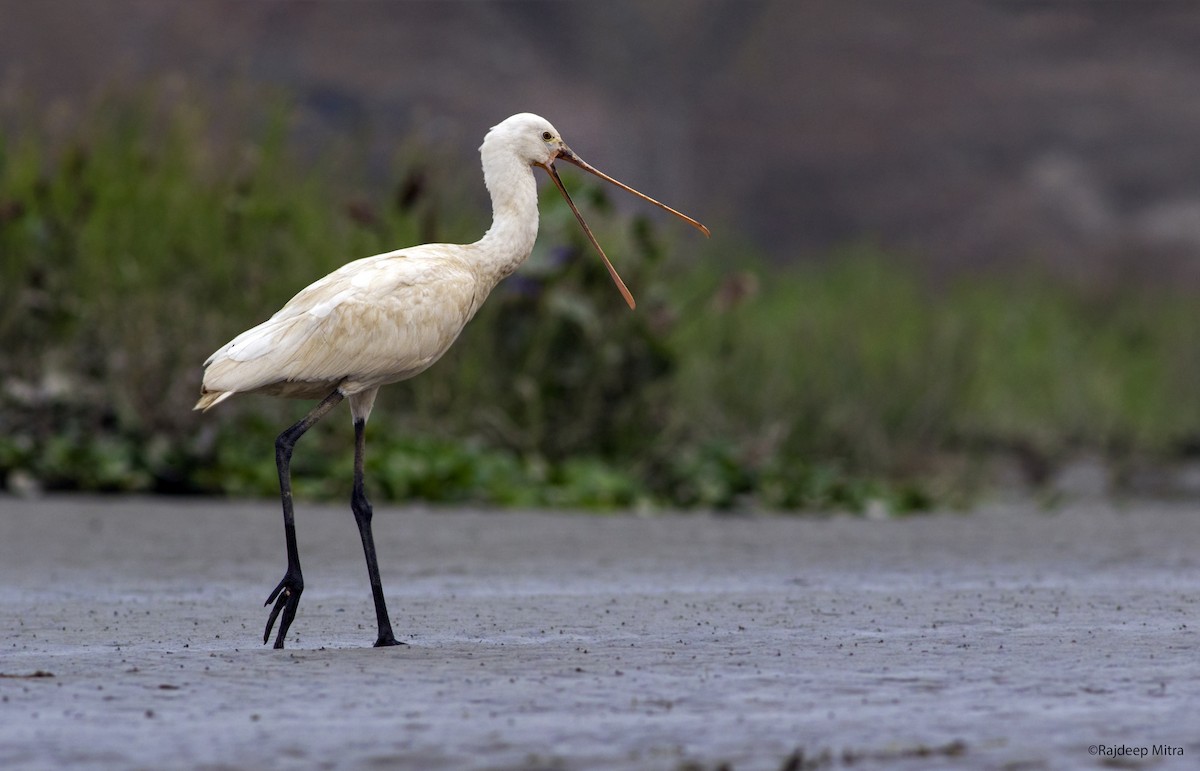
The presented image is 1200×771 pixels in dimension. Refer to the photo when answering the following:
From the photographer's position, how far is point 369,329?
532cm

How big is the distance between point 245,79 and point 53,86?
8.26m

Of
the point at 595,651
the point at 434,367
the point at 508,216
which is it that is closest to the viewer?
the point at 595,651

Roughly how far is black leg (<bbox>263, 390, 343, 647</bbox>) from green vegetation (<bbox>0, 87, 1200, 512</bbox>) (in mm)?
4541

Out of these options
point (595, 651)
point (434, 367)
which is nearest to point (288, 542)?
point (595, 651)

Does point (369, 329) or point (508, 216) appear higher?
point (508, 216)

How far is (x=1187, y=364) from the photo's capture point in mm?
16000

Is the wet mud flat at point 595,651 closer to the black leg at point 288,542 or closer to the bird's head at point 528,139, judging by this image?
the black leg at point 288,542

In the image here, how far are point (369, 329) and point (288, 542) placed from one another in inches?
26.7

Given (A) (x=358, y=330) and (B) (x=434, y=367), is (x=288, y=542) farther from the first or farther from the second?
(B) (x=434, y=367)

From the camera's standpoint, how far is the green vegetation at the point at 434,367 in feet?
33.5

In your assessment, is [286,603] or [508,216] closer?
[286,603]

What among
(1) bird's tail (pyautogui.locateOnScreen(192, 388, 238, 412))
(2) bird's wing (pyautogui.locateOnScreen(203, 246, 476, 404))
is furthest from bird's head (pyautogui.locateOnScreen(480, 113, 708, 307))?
(1) bird's tail (pyautogui.locateOnScreen(192, 388, 238, 412))

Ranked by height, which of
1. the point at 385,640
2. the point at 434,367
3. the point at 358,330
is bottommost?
the point at 385,640

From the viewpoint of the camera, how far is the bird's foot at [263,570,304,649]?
16.0 ft
